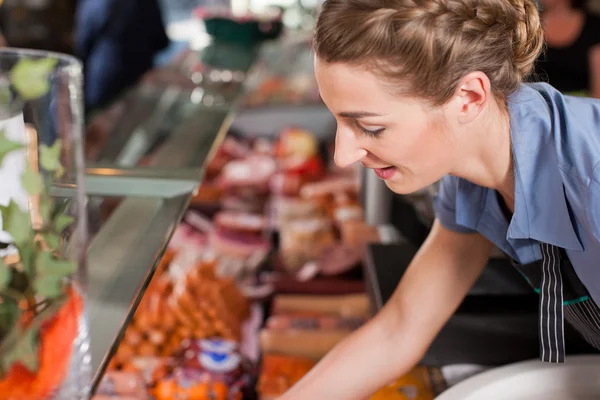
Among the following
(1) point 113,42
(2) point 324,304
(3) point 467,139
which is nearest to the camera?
(3) point 467,139

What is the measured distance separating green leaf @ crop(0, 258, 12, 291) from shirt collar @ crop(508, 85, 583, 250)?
2.29 feet

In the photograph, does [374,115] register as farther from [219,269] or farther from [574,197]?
[219,269]

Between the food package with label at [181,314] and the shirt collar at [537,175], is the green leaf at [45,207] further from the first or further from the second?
the food package with label at [181,314]

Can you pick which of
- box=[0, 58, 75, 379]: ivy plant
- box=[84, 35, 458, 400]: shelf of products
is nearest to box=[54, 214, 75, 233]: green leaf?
box=[0, 58, 75, 379]: ivy plant

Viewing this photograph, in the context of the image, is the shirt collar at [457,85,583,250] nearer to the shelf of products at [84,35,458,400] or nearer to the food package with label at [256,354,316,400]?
the shelf of products at [84,35,458,400]

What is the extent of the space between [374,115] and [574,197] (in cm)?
30

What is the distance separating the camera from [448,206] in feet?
3.81

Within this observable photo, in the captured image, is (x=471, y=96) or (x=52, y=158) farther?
(x=471, y=96)

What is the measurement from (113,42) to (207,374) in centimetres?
264

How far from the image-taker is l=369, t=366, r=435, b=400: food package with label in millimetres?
1239

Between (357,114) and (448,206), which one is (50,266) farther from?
(448,206)

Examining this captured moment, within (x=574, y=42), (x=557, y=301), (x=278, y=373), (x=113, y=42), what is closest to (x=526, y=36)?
(x=557, y=301)

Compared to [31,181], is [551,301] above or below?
below

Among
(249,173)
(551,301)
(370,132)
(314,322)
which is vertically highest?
(370,132)
